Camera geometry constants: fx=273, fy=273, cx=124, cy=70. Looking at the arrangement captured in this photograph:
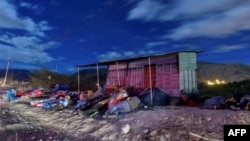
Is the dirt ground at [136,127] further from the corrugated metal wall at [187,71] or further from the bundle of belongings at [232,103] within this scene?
the corrugated metal wall at [187,71]

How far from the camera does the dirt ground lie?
8.00 metres

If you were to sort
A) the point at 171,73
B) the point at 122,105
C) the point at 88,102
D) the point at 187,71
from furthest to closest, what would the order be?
1. the point at 171,73
2. the point at 187,71
3. the point at 88,102
4. the point at 122,105

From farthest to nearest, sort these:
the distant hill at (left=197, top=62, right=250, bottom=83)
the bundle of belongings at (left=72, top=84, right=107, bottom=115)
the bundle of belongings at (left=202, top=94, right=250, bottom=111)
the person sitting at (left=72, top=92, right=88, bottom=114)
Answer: the distant hill at (left=197, top=62, right=250, bottom=83), the person sitting at (left=72, top=92, right=88, bottom=114), the bundle of belongings at (left=72, top=84, right=107, bottom=115), the bundle of belongings at (left=202, top=94, right=250, bottom=111)

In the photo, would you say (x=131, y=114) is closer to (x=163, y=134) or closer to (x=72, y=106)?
(x=163, y=134)

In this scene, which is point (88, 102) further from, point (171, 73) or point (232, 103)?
point (232, 103)

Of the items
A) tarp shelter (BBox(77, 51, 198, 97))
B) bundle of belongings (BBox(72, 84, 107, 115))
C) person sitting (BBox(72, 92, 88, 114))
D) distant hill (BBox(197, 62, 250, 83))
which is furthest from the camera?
distant hill (BBox(197, 62, 250, 83))

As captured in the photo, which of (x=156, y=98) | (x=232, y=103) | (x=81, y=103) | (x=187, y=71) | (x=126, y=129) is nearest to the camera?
(x=126, y=129)

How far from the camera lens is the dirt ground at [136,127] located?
26.2ft

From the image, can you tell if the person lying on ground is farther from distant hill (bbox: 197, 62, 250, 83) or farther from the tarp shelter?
distant hill (bbox: 197, 62, 250, 83)

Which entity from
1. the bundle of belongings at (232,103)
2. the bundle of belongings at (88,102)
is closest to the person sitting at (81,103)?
the bundle of belongings at (88,102)

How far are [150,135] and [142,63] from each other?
10.5 m

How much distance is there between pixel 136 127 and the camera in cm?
907

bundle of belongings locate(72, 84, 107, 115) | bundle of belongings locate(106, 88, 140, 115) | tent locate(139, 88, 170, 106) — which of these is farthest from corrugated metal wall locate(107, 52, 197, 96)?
bundle of belongings locate(106, 88, 140, 115)

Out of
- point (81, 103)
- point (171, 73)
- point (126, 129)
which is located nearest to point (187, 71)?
point (171, 73)
